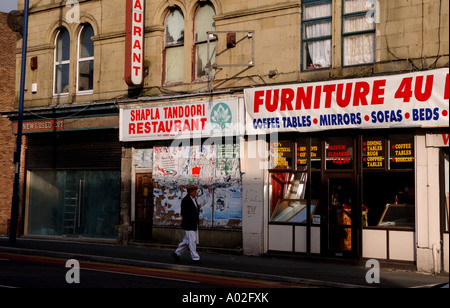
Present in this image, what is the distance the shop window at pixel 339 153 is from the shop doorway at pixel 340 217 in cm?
27

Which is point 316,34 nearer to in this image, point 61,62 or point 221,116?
point 221,116

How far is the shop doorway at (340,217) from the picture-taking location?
676 inches

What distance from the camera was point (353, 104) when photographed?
656 inches

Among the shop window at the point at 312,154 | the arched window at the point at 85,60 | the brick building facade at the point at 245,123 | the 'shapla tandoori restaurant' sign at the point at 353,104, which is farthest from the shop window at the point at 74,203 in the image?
the shop window at the point at 312,154

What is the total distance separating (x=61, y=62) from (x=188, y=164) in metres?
7.28

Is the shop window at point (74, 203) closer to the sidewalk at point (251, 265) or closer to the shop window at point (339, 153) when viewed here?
the sidewalk at point (251, 265)

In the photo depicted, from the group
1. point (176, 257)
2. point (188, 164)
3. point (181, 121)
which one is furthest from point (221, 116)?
point (176, 257)

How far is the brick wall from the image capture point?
2919 cm

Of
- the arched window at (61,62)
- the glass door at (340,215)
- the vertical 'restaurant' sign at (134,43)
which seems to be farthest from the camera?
the arched window at (61,62)

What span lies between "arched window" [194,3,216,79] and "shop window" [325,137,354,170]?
488 cm

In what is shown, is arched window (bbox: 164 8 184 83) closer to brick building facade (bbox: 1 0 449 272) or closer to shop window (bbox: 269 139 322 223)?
brick building facade (bbox: 1 0 449 272)

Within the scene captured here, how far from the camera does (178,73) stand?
21.1 meters
